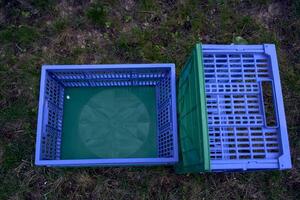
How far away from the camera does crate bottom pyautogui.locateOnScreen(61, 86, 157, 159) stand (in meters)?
2.45

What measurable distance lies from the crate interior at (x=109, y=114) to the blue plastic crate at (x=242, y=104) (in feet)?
1.83

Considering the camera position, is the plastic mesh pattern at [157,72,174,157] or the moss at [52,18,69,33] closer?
the plastic mesh pattern at [157,72,174,157]

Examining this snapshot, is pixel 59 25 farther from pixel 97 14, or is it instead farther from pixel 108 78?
pixel 108 78

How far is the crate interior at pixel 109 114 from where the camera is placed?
93.9 inches

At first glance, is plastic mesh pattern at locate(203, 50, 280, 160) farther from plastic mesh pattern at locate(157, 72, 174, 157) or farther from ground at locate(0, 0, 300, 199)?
ground at locate(0, 0, 300, 199)

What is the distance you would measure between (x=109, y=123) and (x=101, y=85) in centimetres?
29

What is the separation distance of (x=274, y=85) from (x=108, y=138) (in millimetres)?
1226

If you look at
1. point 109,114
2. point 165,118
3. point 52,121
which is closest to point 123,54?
point 109,114

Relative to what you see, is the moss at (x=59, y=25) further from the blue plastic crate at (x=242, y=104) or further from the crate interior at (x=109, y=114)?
the blue plastic crate at (x=242, y=104)

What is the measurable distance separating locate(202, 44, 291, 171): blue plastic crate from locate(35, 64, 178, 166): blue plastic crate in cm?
41

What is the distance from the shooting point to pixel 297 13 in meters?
2.83

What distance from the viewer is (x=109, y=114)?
98.3 inches

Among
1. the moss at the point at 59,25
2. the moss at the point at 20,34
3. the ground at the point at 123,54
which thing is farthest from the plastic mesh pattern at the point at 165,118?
the moss at the point at 20,34

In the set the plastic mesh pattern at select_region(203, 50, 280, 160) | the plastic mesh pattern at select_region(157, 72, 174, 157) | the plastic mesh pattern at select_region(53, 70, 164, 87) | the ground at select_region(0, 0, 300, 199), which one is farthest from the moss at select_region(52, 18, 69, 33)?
the plastic mesh pattern at select_region(203, 50, 280, 160)
